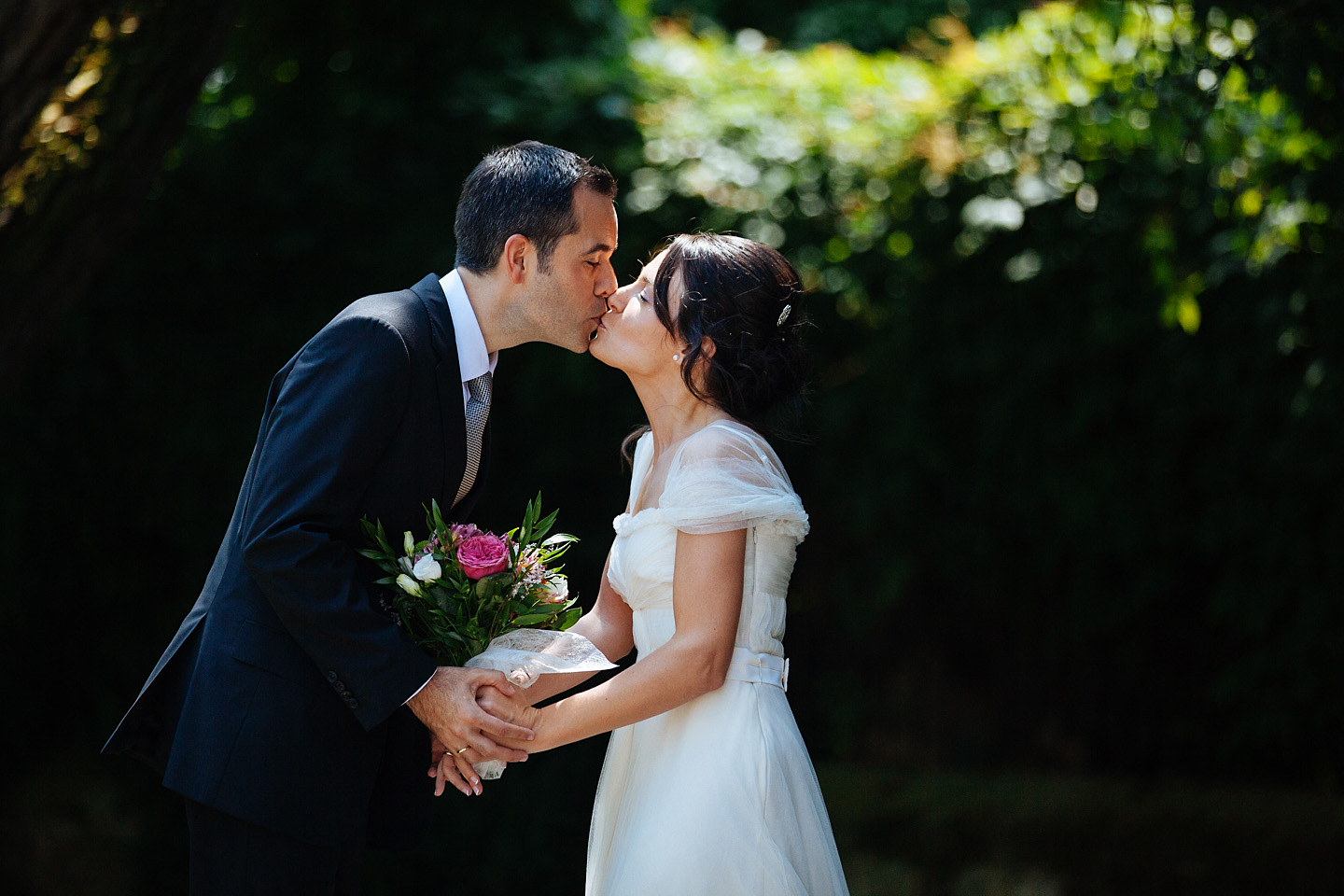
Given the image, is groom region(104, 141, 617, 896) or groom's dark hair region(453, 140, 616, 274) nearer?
groom region(104, 141, 617, 896)

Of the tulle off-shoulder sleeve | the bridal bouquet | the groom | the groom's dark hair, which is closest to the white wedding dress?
the tulle off-shoulder sleeve

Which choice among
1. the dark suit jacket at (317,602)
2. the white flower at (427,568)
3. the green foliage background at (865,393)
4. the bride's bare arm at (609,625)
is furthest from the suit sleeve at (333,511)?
the green foliage background at (865,393)

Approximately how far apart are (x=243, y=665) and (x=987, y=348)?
11.2ft

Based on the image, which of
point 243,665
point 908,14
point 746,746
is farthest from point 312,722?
point 908,14

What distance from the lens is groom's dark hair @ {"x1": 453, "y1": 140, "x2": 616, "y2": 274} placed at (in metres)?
2.73

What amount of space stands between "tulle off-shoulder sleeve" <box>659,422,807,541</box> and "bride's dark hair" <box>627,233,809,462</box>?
0.11 metres

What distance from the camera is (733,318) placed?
2.69m

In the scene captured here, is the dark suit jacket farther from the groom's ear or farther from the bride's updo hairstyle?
the bride's updo hairstyle

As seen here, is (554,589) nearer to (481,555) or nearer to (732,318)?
(481,555)

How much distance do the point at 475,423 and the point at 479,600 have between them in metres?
0.45

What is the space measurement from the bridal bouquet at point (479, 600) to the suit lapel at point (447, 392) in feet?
0.36

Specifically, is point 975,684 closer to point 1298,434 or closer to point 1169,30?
point 1298,434

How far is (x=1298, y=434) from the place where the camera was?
14.8ft

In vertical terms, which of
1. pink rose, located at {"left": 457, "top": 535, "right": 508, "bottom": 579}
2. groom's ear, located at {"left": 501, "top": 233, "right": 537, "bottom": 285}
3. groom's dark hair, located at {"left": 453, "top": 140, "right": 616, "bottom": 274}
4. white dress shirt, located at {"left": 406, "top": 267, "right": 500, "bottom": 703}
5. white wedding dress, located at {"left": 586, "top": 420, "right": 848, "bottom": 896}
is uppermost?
groom's dark hair, located at {"left": 453, "top": 140, "right": 616, "bottom": 274}
